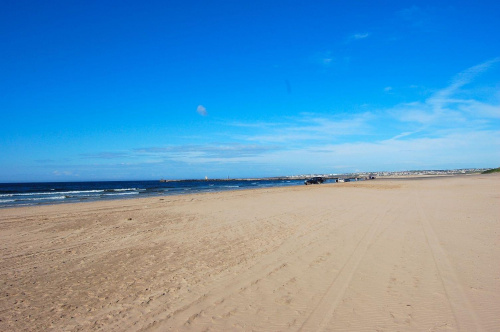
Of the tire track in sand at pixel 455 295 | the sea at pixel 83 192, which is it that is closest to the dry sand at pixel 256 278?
the tire track in sand at pixel 455 295

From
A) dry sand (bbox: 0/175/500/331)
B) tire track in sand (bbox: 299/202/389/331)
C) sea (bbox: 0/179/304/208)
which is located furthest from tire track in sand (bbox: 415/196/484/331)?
sea (bbox: 0/179/304/208)

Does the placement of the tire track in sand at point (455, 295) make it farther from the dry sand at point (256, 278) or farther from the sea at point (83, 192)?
the sea at point (83, 192)

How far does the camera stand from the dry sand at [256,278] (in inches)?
182

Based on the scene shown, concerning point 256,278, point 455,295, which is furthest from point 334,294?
point 455,295

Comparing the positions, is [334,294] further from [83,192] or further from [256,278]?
[83,192]

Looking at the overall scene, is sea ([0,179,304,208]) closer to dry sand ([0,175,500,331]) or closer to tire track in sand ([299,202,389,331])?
dry sand ([0,175,500,331])

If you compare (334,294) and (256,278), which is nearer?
(334,294)

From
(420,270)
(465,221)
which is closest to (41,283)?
(420,270)

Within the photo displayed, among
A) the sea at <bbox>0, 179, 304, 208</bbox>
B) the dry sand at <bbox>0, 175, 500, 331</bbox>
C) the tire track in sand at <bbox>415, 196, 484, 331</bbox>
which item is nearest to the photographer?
the tire track in sand at <bbox>415, 196, 484, 331</bbox>

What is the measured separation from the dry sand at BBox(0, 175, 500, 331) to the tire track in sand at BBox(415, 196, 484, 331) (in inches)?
1.0

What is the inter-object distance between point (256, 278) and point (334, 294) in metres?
1.65

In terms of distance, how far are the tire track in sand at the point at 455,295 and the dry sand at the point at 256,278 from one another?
2 centimetres

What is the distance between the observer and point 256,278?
6402 millimetres

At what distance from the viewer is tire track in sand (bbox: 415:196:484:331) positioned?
4.45 metres
